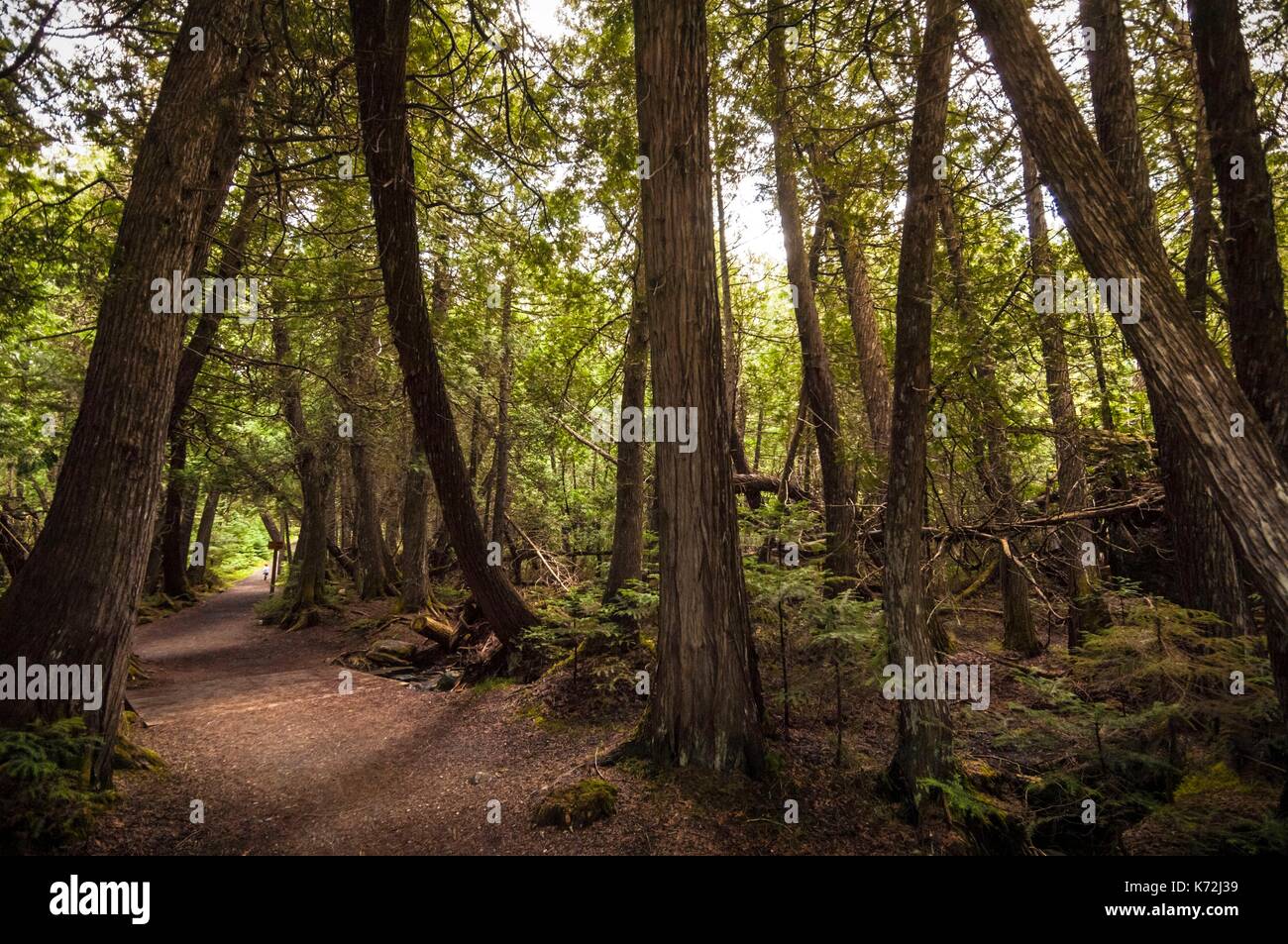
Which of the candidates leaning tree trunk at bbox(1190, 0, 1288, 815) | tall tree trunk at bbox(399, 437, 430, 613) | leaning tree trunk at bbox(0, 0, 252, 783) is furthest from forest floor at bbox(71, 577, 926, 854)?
tall tree trunk at bbox(399, 437, 430, 613)

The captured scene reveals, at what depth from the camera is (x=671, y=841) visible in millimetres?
3781

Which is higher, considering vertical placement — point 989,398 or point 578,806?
point 989,398

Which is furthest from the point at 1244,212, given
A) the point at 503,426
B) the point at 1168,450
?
the point at 503,426

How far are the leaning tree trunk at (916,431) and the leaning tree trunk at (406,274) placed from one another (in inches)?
199

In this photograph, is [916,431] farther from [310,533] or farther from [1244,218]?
[310,533]

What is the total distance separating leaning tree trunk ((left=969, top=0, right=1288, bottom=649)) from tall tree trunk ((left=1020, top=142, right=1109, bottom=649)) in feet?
3.35

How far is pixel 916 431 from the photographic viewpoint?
14.2 ft

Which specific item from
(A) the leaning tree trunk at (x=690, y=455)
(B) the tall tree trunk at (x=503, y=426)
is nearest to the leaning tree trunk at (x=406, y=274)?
(A) the leaning tree trunk at (x=690, y=455)

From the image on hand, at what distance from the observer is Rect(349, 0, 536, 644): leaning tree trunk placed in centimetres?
593

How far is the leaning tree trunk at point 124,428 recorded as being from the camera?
13.6 feet

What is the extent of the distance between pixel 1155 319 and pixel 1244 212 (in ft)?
5.10
